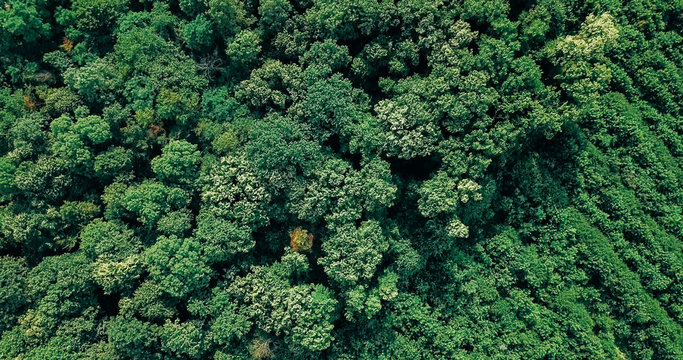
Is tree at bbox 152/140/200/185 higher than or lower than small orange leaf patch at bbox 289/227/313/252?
higher

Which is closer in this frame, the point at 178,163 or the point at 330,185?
the point at 330,185

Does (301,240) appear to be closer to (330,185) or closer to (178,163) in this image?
(330,185)

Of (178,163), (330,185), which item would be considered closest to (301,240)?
(330,185)

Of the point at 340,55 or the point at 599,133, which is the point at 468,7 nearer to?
the point at 340,55

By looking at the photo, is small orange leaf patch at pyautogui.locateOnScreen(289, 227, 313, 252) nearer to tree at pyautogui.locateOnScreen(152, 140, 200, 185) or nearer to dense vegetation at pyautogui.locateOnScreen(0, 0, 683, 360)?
dense vegetation at pyautogui.locateOnScreen(0, 0, 683, 360)

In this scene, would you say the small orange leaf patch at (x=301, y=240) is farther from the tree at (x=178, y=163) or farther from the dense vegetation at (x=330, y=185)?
the tree at (x=178, y=163)

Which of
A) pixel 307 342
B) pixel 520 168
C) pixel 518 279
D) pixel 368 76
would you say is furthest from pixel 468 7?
pixel 307 342

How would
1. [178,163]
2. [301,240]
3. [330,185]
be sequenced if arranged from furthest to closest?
[178,163], [301,240], [330,185]

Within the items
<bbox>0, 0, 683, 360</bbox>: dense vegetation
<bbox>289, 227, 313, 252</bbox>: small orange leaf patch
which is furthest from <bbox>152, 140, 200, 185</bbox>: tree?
<bbox>289, 227, 313, 252</bbox>: small orange leaf patch
